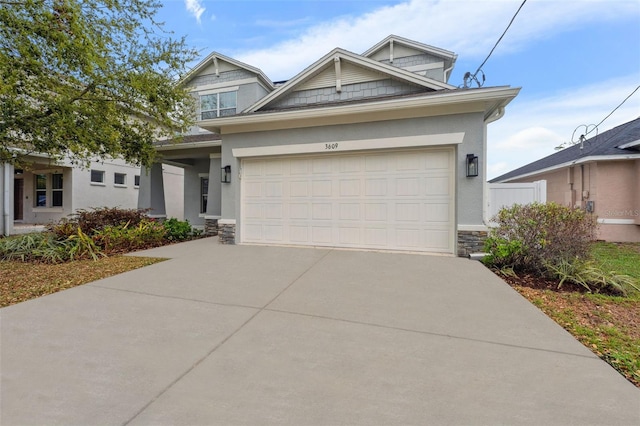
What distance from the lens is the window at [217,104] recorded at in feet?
41.0

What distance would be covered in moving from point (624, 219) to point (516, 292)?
9.52 meters

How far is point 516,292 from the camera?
170 inches

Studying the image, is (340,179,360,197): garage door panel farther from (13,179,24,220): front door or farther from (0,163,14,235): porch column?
(13,179,24,220): front door

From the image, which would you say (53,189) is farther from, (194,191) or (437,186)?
(437,186)

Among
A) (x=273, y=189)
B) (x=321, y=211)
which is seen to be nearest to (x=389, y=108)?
(x=321, y=211)

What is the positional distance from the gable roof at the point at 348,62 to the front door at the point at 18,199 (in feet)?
52.2

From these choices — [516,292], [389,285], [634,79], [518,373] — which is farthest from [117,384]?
[634,79]

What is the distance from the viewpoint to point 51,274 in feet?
17.7

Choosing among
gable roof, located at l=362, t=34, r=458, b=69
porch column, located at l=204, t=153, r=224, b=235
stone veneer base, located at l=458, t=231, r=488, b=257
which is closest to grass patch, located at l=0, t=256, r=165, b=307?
porch column, located at l=204, t=153, r=224, b=235

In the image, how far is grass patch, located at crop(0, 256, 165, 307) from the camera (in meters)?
4.38

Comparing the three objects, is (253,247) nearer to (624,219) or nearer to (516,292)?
(516,292)

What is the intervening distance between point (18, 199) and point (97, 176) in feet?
17.2

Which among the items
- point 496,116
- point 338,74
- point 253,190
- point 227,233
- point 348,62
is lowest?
point 227,233

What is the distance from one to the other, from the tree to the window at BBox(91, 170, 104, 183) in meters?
8.57
